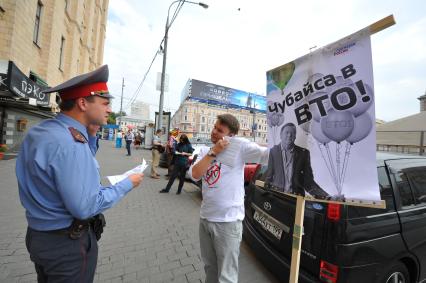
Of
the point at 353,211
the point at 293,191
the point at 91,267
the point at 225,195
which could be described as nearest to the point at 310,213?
the point at 353,211

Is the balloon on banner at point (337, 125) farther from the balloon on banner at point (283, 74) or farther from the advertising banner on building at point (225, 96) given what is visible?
the advertising banner on building at point (225, 96)

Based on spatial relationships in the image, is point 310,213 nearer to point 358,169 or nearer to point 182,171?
point 358,169

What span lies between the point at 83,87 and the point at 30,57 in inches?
521

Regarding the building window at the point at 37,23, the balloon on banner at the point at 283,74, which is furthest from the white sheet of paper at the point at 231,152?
the building window at the point at 37,23

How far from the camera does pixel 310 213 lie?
2301mm

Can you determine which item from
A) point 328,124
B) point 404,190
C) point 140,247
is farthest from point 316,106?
point 140,247

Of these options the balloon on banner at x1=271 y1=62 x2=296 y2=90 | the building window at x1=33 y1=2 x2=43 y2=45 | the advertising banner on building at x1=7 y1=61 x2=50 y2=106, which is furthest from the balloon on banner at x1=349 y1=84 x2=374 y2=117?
the building window at x1=33 y1=2 x2=43 y2=45

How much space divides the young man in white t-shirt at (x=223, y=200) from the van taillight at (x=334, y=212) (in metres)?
0.71

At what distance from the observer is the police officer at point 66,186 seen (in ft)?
4.08

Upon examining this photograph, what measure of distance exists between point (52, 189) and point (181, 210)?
→ 455 centimetres

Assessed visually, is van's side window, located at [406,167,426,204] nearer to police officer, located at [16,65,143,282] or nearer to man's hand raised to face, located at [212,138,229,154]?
man's hand raised to face, located at [212,138,229,154]

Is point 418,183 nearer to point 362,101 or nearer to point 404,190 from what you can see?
point 404,190

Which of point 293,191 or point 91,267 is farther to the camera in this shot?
point 293,191

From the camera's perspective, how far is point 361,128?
1.49 m
